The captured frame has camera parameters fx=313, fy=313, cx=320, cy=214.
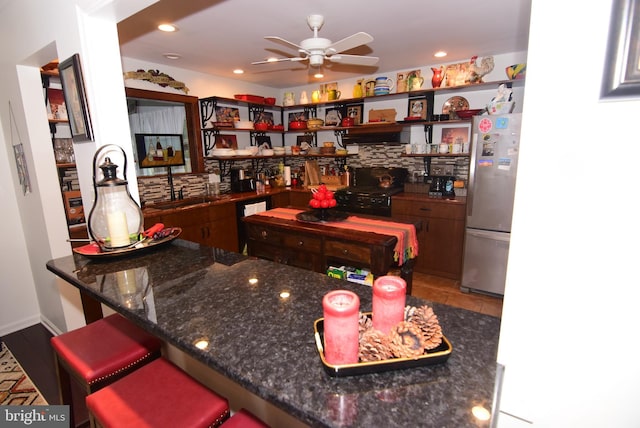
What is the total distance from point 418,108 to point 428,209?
135 centimetres

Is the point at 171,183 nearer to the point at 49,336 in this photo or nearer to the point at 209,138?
Result: the point at 209,138

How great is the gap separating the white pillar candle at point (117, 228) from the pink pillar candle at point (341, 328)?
1238 mm

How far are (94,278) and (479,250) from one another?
10.4 ft

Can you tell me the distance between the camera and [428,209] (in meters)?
3.59

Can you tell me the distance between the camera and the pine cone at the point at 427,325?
75 centimetres

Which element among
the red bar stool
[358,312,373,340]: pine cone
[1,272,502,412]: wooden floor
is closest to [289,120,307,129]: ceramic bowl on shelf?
[1,272,502,412]: wooden floor

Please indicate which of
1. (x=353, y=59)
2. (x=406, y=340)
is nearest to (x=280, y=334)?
(x=406, y=340)

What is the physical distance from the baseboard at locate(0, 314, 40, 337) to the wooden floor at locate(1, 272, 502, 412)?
4 cm

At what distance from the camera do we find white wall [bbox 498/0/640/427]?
52 cm

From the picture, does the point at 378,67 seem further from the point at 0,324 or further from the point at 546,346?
the point at 0,324

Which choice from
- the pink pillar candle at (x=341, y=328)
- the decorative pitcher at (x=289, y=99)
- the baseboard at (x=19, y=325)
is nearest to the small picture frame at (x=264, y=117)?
the decorative pitcher at (x=289, y=99)

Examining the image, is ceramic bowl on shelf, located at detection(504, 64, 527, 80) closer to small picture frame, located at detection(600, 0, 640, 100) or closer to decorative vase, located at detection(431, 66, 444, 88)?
decorative vase, located at detection(431, 66, 444, 88)

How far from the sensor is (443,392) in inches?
26.3

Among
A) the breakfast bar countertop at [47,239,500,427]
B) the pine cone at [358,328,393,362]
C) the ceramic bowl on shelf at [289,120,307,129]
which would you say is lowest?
the breakfast bar countertop at [47,239,500,427]
